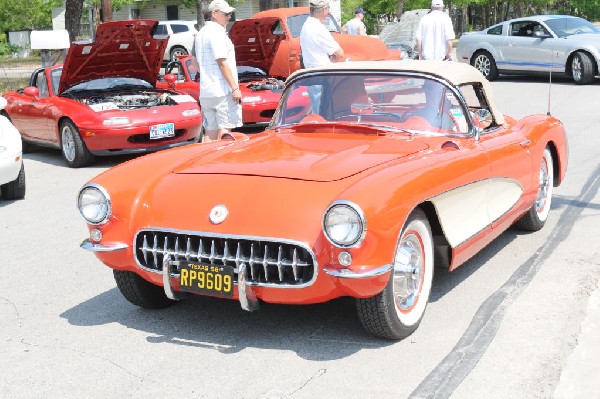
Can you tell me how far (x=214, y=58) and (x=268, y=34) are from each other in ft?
15.2

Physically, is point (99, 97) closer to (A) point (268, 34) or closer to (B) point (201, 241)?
(A) point (268, 34)

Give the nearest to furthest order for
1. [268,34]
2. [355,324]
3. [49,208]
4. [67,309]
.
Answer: [355,324] < [67,309] < [49,208] < [268,34]

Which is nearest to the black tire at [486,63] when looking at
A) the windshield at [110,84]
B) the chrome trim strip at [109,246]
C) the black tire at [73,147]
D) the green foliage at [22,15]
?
the windshield at [110,84]

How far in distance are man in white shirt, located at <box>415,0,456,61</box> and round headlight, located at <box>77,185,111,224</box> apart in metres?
9.98

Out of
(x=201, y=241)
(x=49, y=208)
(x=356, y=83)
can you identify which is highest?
(x=356, y=83)

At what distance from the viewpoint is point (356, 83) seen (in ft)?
19.1

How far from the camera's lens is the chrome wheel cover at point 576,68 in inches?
699

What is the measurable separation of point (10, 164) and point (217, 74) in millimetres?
2378

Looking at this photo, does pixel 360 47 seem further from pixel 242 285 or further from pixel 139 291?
pixel 242 285

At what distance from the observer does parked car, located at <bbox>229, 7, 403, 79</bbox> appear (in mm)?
13828

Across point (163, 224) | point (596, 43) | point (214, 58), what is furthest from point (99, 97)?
point (596, 43)

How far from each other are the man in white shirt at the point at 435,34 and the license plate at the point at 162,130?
5036 millimetres

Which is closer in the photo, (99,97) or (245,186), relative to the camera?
(245,186)

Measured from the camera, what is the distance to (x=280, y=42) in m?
14.2
